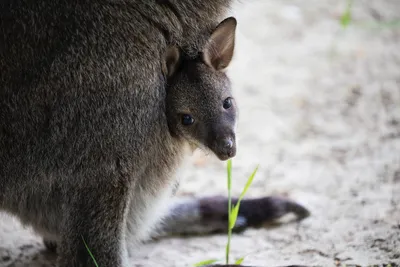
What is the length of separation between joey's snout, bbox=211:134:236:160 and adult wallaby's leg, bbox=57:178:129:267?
13.6 inches

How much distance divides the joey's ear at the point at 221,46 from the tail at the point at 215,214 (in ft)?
2.37

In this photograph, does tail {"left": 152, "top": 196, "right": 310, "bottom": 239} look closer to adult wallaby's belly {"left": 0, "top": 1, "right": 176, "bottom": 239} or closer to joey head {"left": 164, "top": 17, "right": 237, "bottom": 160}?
joey head {"left": 164, "top": 17, "right": 237, "bottom": 160}

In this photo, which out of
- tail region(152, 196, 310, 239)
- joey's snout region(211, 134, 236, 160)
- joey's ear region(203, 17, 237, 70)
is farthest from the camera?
tail region(152, 196, 310, 239)

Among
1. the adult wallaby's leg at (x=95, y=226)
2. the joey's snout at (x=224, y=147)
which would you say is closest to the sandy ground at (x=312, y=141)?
the adult wallaby's leg at (x=95, y=226)

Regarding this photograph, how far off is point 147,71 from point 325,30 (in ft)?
9.74

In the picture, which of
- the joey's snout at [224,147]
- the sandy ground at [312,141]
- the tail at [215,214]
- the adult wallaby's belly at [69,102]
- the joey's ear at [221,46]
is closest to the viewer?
the adult wallaby's belly at [69,102]

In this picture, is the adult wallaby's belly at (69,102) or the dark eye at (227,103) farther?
the dark eye at (227,103)

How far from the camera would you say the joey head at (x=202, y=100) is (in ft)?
8.13

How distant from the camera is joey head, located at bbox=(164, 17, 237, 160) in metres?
2.48

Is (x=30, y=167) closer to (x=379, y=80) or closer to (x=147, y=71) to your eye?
(x=147, y=71)

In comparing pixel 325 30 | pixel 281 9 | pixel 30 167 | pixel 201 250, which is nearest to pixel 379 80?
pixel 325 30

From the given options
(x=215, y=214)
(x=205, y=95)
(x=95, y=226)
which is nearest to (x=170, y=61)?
(x=205, y=95)

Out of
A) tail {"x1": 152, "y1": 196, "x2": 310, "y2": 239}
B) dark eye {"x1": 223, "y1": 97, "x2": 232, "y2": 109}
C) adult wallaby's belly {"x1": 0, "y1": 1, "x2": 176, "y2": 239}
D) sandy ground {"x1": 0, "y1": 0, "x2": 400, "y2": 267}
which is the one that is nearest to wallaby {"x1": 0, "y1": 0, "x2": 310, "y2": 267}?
adult wallaby's belly {"x1": 0, "y1": 1, "x2": 176, "y2": 239}

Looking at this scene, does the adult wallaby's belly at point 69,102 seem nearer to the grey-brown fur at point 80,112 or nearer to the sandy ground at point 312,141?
the grey-brown fur at point 80,112
